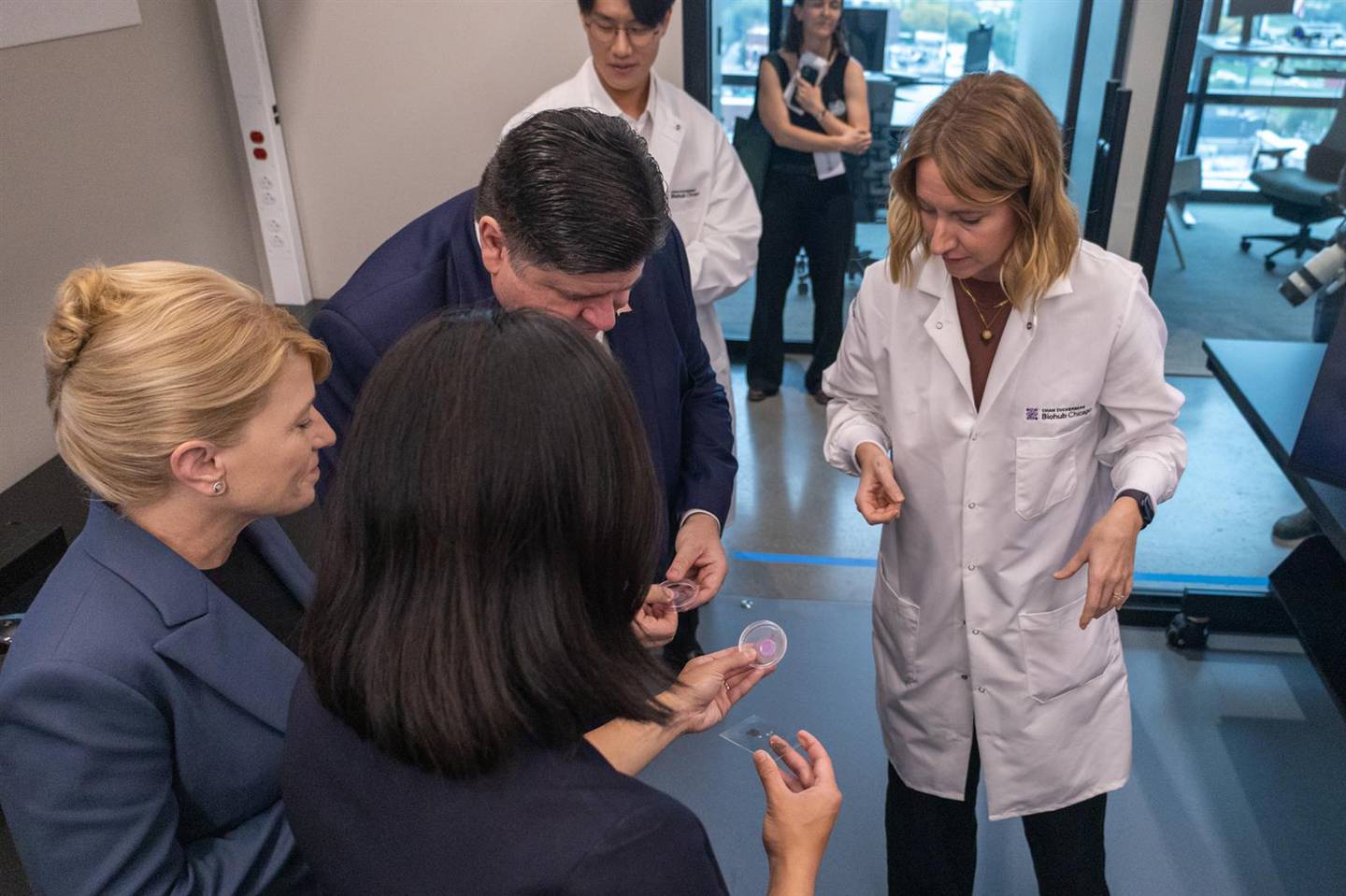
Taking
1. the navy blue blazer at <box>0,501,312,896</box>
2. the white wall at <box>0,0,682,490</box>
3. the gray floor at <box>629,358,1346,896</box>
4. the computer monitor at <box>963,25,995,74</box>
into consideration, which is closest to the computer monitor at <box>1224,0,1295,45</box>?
the computer monitor at <box>963,25,995,74</box>

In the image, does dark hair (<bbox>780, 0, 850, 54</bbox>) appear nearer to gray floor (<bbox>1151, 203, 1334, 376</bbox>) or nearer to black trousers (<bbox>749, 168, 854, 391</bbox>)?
black trousers (<bbox>749, 168, 854, 391</bbox>)

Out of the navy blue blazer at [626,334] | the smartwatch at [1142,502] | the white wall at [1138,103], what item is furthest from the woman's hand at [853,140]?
the smartwatch at [1142,502]

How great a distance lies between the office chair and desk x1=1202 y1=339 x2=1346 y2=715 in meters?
2.42

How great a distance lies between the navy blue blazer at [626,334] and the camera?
152cm

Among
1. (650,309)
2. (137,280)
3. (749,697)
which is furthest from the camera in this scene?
(749,697)

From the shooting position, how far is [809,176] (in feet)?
12.6

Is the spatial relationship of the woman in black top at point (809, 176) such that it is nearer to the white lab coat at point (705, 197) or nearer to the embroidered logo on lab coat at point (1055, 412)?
the white lab coat at point (705, 197)

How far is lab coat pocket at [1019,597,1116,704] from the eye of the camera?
1.68m

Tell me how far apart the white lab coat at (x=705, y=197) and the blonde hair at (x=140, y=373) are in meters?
1.65

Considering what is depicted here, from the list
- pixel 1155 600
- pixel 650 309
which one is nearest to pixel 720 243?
pixel 650 309

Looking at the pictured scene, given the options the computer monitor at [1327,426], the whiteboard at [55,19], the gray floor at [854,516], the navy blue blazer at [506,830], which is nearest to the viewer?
the navy blue blazer at [506,830]

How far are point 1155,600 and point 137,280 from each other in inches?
107

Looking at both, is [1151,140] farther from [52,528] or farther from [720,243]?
[52,528]

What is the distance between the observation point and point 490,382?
2.70 ft
